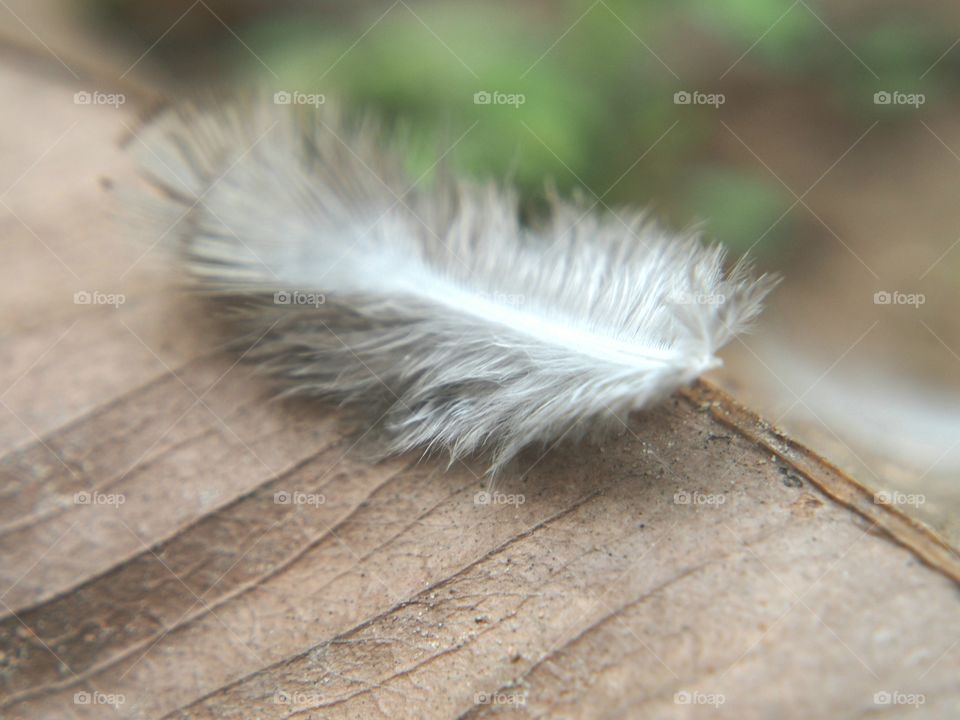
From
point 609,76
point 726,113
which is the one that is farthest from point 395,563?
point 726,113

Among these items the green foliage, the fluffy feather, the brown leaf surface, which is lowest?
the brown leaf surface

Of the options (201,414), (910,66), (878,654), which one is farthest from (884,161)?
(201,414)

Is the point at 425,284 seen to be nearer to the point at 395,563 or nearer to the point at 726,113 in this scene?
the point at 395,563

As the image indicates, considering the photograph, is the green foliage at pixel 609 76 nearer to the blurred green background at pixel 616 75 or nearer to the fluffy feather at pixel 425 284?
the blurred green background at pixel 616 75

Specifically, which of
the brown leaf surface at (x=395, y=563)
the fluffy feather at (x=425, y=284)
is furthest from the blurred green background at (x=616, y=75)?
the brown leaf surface at (x=395, y=563)

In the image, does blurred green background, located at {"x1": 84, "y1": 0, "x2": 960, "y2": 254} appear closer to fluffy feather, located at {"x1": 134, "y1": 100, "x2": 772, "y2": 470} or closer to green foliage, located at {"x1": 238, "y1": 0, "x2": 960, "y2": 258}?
green foliage, located at {"x1": 238, "y1": 0, "x2": 960, "y2": 258}

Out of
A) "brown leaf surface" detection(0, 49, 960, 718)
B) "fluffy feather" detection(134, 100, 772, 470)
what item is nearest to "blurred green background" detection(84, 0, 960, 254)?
"fluffy feather" detection(134, 100, 772, 470)
